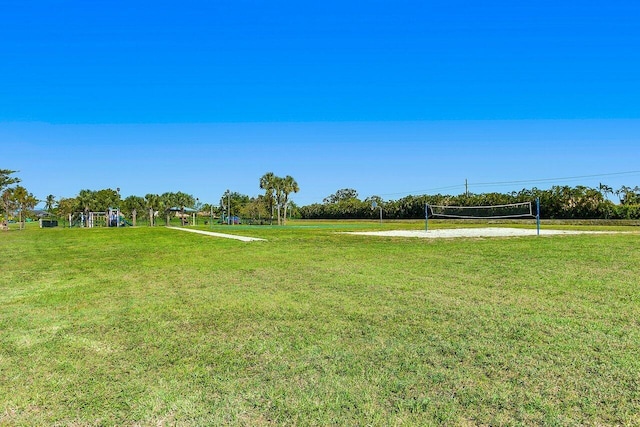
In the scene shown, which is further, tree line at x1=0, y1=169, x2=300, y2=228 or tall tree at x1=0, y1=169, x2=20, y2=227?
tree line at x1=0, y1=169, x2=300, y2=228

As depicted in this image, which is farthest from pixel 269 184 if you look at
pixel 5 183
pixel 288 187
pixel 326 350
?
pixel 326 350

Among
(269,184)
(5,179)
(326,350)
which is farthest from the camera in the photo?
(269,184)

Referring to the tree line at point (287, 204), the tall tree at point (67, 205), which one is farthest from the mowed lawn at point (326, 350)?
the tall tree at point (67, 205)

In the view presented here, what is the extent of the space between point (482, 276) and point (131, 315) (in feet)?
17.5

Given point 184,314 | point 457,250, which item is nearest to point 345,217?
point 457,250

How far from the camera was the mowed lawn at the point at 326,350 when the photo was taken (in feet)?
7.83

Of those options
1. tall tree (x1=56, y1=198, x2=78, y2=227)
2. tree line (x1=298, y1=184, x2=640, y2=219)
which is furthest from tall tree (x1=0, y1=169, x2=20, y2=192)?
tree line (x1=298, y1=184, x2=640, y2=219)

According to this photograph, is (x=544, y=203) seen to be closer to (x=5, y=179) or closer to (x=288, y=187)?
(x=288, y=187)

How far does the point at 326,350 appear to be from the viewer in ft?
10.9

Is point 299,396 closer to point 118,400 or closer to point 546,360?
point 118,400

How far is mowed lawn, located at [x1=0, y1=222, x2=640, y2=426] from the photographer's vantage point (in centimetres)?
239

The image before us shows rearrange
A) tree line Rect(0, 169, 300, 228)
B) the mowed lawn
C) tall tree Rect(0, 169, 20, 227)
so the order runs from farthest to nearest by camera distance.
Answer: tree line Rect(0, 169, 300, 228) → tall tree Rect(0, 169, 20, 227) → the mowed lawn

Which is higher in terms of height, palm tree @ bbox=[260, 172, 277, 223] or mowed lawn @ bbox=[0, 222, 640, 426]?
palm tree @ bbox=[260, 172, 277, 223]

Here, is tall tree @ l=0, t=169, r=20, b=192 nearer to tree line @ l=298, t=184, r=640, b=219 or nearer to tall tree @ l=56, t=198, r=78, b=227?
tall tree @ l=56, t=198, r=78, b=227
